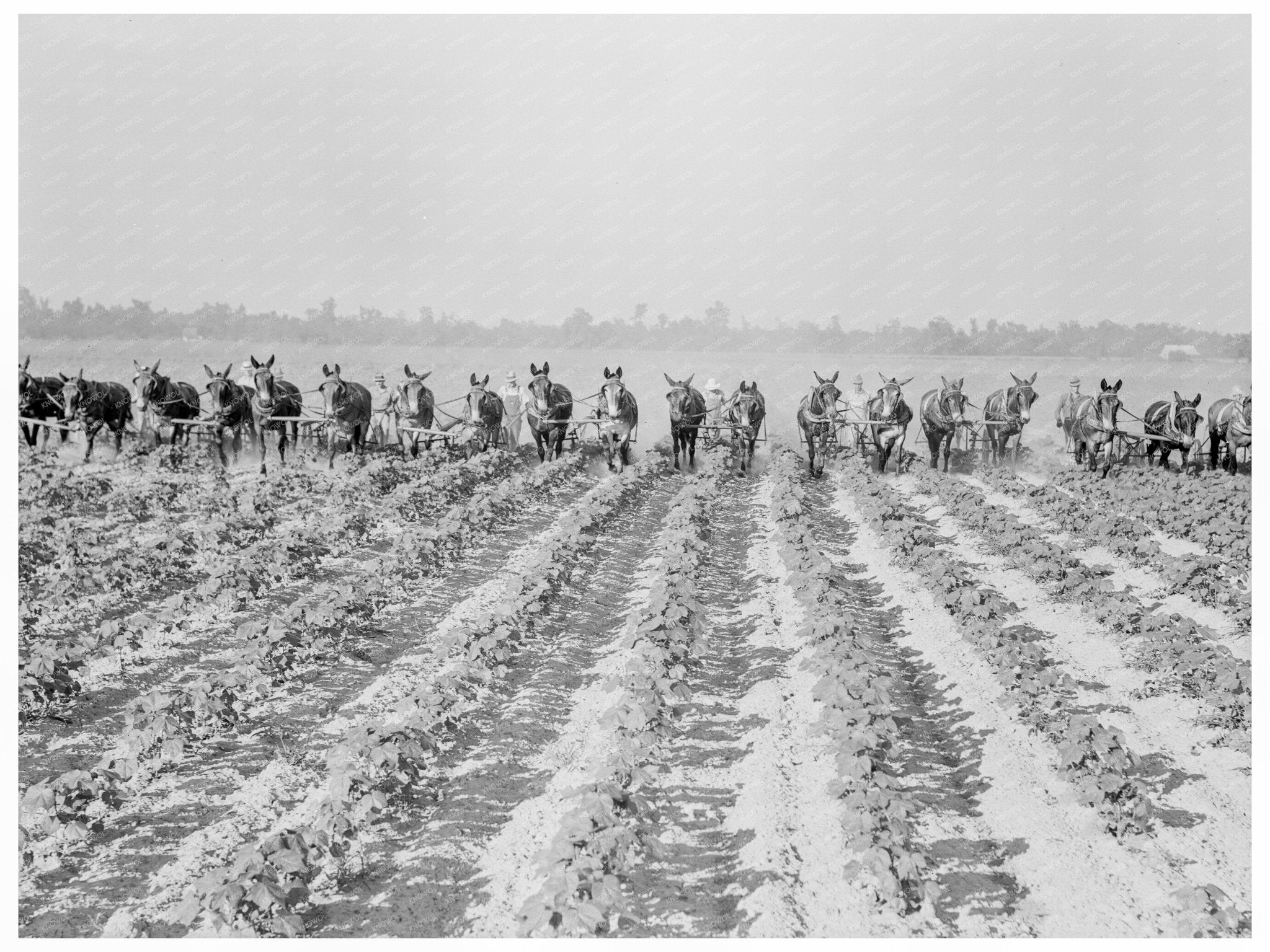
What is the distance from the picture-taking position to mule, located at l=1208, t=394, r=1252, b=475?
54.7 ft

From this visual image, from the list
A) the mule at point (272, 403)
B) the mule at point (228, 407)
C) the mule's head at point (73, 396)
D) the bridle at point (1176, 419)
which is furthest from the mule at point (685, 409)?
the mule's head at point (73, 396)

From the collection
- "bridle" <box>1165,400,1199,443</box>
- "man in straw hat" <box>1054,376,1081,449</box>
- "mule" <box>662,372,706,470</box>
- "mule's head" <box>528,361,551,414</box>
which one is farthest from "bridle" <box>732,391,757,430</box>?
"bridle" <box>1165,400,1199,443</box>

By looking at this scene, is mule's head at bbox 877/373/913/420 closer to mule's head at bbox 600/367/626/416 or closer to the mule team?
the mule team

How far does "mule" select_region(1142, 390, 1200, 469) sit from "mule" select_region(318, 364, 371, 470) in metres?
16.4

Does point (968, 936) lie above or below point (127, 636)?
below

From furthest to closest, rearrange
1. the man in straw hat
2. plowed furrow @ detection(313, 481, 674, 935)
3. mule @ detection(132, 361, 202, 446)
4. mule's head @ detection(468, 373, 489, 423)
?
the man in straw hat, mule's head @ detection(468, 373, 489, 423), mule @ detection(132, 361, 202, 446), plowed furrow @ detection(313, 481, 674, 935)

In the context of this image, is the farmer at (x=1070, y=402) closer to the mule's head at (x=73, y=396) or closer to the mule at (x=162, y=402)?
the mule at (x=162, y=402)

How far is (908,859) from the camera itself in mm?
4227

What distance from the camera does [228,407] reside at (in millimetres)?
17297

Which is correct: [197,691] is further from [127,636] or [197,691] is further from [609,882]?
[609,882]

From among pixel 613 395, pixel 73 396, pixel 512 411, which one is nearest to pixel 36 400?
pixel 73 396

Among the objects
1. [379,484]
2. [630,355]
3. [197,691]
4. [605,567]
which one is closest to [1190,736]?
[605,567]

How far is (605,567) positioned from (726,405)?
353 inches

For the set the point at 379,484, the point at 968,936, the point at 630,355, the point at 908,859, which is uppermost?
the point at 630,355
